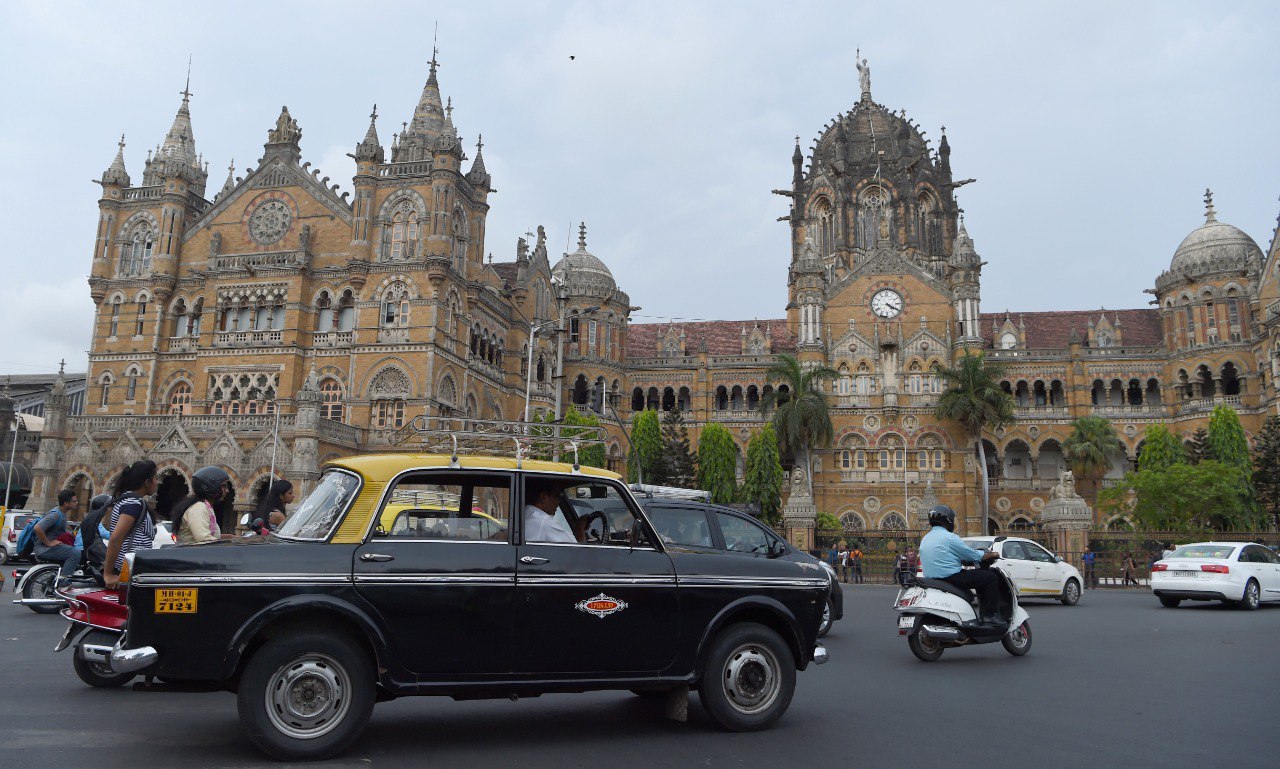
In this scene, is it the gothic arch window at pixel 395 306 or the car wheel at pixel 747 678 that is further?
the gothic arch window at pixel 395 306

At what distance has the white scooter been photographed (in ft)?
34.5

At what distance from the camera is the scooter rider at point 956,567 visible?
416 inches

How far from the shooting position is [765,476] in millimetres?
46656

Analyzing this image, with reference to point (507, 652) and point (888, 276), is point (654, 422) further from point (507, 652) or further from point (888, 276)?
point (507, 652)

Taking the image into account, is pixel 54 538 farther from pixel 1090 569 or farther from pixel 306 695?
pixel 1090 569

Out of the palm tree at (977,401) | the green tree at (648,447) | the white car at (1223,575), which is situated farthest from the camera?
the palm tree at (977,401)

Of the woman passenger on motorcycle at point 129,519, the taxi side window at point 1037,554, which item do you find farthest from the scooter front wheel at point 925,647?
the taxi side window at point 1037,554

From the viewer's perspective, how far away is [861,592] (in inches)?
1043

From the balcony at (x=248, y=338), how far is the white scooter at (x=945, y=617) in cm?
3704

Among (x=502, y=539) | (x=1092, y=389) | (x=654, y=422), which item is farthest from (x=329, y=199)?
(x=1092, y=389)

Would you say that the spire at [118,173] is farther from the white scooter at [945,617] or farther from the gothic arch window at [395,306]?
the white scooter at [945,617]

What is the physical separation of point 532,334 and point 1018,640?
81.2ft

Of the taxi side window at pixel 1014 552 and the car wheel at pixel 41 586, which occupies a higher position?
the taxi side window at pixel 1014 552

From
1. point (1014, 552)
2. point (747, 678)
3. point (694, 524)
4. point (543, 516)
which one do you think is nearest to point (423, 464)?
point (543, 516)
